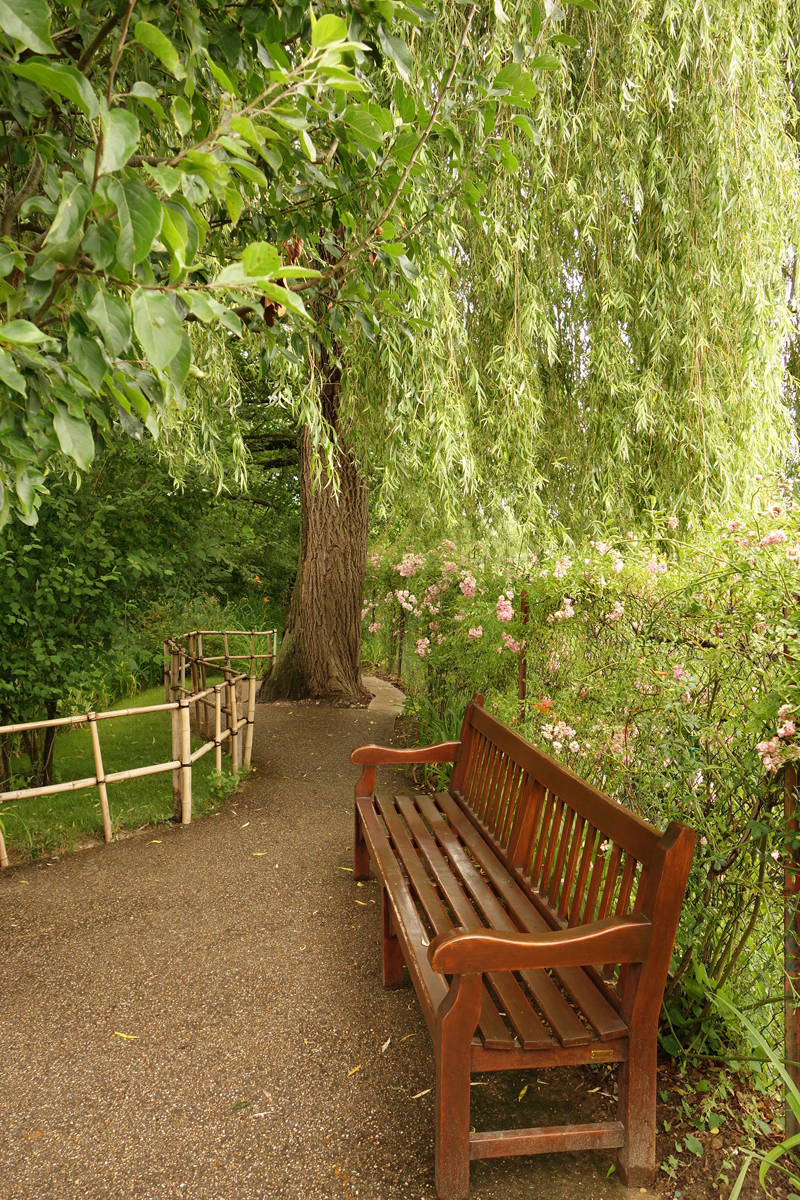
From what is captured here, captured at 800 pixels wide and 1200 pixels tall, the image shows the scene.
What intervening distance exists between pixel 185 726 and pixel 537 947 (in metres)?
3.33

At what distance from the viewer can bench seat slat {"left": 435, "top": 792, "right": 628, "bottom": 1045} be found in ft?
6.21

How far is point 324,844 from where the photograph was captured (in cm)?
434

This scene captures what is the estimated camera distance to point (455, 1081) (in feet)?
5.96

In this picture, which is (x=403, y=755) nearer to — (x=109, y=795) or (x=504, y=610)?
(x=504, y=610)

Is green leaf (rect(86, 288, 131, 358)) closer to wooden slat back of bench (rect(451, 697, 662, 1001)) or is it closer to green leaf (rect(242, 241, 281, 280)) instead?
green leaf (rect(242, 241, 281, 280))

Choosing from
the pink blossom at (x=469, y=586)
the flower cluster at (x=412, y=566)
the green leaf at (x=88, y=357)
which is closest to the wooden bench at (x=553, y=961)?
the green leaf at (x=88, y=357)

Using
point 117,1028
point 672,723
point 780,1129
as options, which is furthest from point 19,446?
point 780,1129

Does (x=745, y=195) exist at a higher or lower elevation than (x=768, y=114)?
lower

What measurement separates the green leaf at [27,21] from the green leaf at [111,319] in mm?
346

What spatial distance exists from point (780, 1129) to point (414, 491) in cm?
454

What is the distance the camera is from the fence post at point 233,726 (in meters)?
5.29

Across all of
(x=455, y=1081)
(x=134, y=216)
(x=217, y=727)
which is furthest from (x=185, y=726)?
(x=134, y=216)

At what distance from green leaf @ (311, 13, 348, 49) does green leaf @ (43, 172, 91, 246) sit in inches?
16.8

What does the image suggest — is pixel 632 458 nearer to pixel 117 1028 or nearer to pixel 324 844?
pixel 324 844
